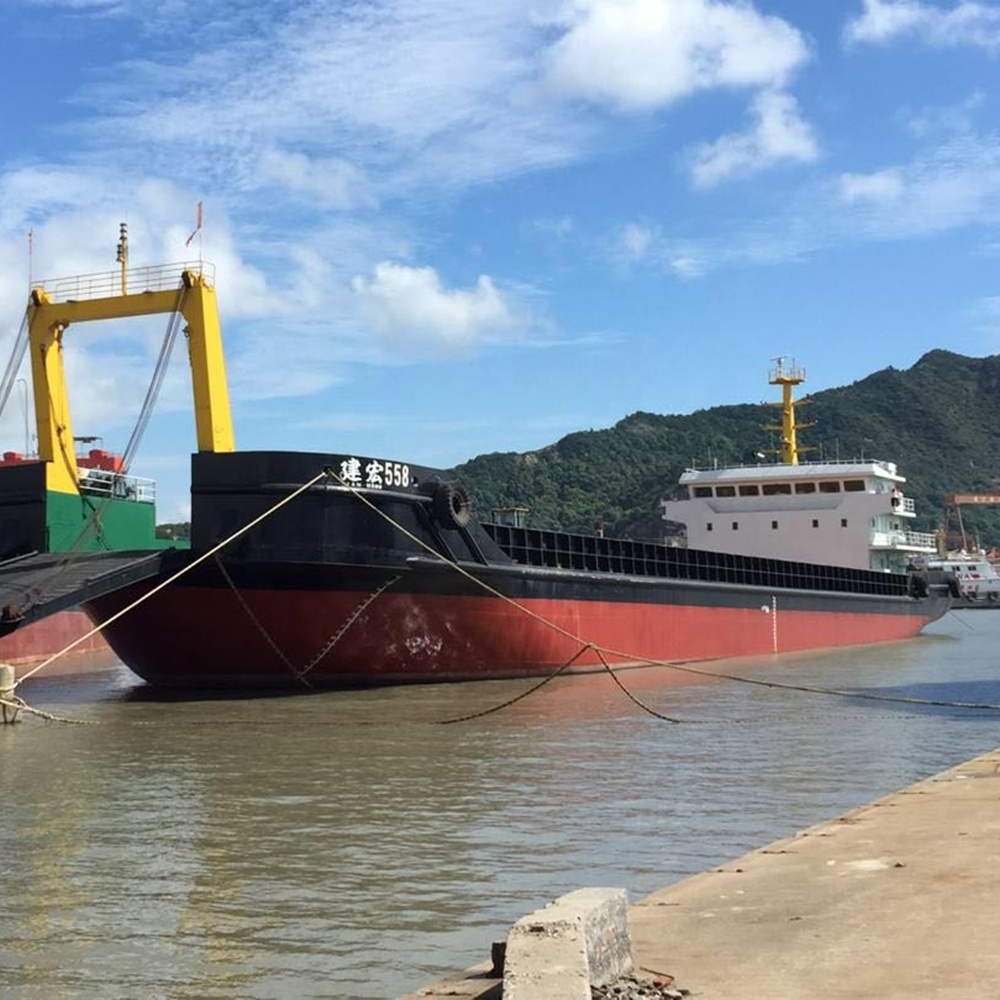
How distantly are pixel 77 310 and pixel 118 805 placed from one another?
1224 cm

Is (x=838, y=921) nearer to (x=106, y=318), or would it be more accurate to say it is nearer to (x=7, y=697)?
(x=7, y=697)

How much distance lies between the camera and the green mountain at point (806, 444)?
141 m

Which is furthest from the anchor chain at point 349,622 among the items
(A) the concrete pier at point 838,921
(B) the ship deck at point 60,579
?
(A) the concrete pier at point 838,921

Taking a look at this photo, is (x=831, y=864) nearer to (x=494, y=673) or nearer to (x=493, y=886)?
(x=493, y=886)

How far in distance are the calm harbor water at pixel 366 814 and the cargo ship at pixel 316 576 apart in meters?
0.95

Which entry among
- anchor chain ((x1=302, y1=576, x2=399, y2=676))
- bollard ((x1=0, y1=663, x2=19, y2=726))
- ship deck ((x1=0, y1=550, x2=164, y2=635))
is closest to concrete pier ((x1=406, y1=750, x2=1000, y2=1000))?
bollard ((x1=0, y1=663, x2=19, y2=726))

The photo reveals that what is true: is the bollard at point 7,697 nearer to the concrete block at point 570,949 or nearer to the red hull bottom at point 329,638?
the red hull bottom at point 329,638

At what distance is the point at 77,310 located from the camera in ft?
60.8

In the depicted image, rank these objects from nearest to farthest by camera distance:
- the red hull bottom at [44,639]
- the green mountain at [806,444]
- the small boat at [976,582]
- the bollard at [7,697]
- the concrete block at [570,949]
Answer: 1. the concrete block at [570,949]
2. the bollard at [7,697]
3. the red hull bottom at [44,639]
4. the small boat at [976,582]
5. the green mountain at [806,444]

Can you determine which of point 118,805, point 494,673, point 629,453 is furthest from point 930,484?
point 118,805

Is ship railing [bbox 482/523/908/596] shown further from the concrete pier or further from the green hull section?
the concrete pier

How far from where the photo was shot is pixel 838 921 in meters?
4.29

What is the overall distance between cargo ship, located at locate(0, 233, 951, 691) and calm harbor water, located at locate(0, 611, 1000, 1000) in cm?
95

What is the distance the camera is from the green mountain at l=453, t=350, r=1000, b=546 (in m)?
141
